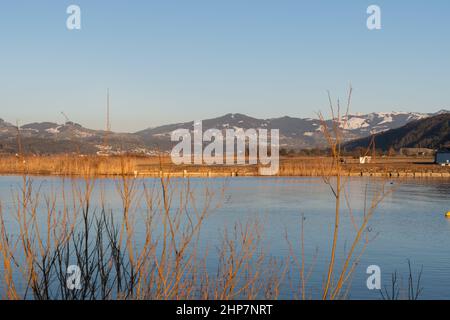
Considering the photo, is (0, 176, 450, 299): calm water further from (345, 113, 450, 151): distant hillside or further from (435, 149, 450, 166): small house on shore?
(345, 113, 450, 151): distant hillside

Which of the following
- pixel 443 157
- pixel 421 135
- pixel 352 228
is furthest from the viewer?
pixel 421 135

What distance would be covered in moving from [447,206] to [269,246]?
13990 millimetres

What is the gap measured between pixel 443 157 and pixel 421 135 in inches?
3418

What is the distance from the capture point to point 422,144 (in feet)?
459

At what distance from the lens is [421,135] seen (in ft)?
489

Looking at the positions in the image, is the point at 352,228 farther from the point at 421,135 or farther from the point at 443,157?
the point at 421,135

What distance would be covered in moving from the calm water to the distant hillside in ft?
346

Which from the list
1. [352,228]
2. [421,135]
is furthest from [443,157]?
[421,135]

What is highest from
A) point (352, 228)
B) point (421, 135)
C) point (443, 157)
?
point (421, 135)

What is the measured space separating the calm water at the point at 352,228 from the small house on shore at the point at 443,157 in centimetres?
3108

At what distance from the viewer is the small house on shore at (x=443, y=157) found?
64.7 metres

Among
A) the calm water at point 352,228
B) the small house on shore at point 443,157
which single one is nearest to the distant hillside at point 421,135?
the small house on shore at point 443,157

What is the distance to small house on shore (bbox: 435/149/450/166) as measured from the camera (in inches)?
2549
